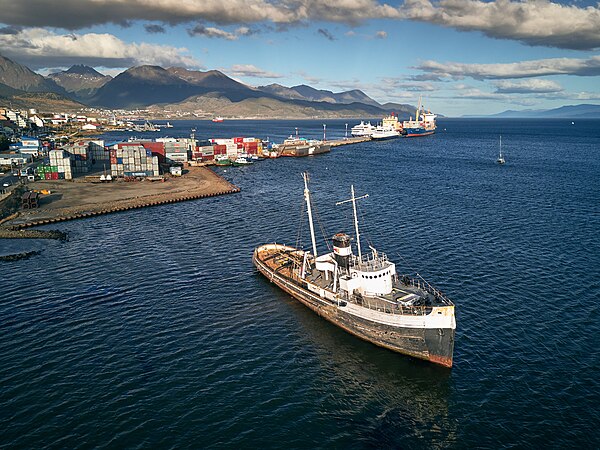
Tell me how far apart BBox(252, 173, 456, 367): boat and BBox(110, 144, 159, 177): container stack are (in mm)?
79516

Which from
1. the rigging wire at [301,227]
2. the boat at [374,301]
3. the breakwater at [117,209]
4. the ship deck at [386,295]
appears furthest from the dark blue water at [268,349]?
the breakwater at [117,209]

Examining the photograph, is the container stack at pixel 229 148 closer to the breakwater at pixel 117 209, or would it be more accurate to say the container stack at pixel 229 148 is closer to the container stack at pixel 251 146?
the container stack at pixel 251 146

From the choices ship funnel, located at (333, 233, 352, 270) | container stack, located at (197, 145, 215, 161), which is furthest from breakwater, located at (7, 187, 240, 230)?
ship funnel, located at (333, 233, 352, 270)

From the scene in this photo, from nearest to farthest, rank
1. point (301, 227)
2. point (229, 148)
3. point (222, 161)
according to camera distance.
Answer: point (301, 227) → point (222, 161) → point (229, 148)

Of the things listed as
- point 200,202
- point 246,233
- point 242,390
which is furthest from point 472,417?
point 200,202

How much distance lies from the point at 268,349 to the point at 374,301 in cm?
1053

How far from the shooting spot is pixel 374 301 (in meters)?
42.0

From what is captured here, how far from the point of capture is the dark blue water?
2986cm

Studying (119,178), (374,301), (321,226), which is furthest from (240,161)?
(374,301)

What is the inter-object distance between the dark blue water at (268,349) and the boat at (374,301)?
130 centimetres

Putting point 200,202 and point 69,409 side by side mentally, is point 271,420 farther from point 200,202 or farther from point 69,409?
point 200,202

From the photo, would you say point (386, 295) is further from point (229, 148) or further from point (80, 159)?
point (229, 148)

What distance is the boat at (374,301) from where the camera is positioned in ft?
122

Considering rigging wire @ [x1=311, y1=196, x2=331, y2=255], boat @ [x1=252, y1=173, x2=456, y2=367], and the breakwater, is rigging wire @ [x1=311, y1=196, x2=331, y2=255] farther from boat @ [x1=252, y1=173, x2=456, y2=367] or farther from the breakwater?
the breakwater
